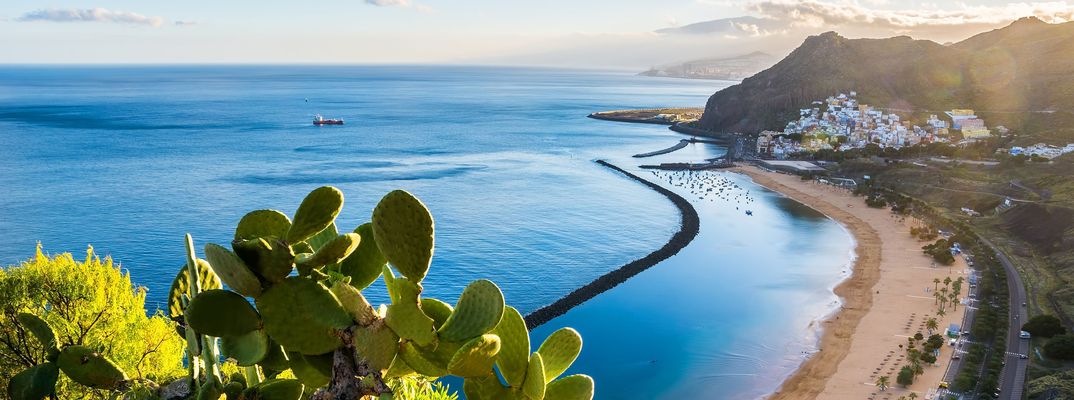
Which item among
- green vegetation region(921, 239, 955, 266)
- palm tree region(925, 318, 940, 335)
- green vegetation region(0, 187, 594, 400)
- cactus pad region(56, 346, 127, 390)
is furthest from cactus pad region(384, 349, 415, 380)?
green vegetation region(921, 239, 955, 266)

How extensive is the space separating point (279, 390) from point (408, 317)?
1.13 meters

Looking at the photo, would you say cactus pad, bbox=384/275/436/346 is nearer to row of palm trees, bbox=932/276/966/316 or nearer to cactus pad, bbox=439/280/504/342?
cactus pad, bbox=439/280/504/342

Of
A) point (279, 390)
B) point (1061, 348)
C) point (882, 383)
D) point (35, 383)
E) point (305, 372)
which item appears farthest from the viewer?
point (1061, 348)

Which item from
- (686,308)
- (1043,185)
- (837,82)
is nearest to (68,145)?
(686,308)

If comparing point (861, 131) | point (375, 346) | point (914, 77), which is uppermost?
point (914, 77)

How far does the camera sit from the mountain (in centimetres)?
10538

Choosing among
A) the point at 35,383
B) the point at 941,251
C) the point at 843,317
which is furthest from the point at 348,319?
the point at 941,251

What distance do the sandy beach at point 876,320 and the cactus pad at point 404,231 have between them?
25.7m

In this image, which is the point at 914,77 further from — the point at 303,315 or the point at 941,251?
the point at 303,315

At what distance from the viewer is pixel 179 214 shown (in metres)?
53.3

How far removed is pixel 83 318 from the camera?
9.84 m

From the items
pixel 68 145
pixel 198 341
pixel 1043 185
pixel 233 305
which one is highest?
pixel 233 305

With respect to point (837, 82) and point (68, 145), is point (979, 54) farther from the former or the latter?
point (68, 145)

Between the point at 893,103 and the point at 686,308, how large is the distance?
301ft
